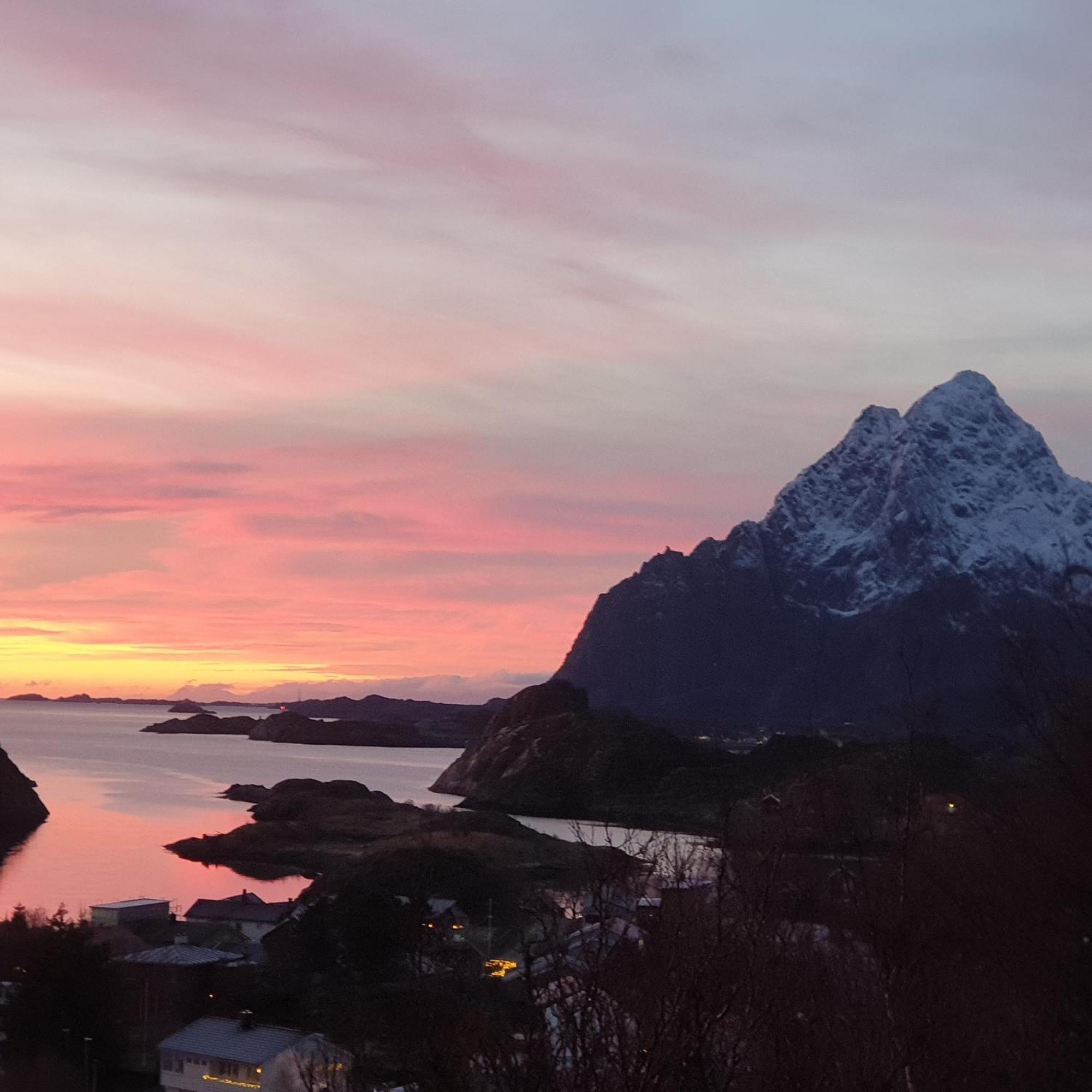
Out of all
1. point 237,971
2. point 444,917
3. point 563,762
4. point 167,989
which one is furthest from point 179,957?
point 563,762

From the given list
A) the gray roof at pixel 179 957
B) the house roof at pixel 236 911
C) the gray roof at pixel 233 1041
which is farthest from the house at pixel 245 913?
the gray roof at pixel 233 1041

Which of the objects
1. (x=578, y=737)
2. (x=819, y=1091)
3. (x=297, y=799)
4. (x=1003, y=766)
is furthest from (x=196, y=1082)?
(x=578, y=737)

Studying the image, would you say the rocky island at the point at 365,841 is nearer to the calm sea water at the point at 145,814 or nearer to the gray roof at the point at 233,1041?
the calm sea water at the point at 145,814

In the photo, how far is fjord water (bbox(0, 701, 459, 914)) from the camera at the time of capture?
5431 cm

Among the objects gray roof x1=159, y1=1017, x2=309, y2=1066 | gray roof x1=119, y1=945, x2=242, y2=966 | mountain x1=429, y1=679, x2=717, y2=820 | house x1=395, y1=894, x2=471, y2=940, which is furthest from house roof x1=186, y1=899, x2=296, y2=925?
mountain x1=429, y1=679, x2=717, y2=820

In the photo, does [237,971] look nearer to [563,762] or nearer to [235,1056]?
[235,1056]

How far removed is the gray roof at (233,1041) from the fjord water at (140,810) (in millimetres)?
21655

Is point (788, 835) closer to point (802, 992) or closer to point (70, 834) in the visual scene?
point (802, 992)

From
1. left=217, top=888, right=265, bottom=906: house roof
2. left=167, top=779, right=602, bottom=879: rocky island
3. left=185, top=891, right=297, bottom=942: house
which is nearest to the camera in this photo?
left=185, top=891, right=297, bottom=942: house

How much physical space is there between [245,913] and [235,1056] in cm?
2006

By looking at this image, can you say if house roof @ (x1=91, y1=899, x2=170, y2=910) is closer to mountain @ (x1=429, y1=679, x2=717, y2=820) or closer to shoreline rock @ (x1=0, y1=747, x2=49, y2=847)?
shoreline rock @ (x1=0, y1=747, x2=49, y2=847)

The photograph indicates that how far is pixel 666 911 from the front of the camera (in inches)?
243

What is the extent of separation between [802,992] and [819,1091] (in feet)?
17.2

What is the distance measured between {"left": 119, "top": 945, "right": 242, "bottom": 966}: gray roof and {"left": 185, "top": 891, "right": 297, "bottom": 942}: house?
21.6ft
